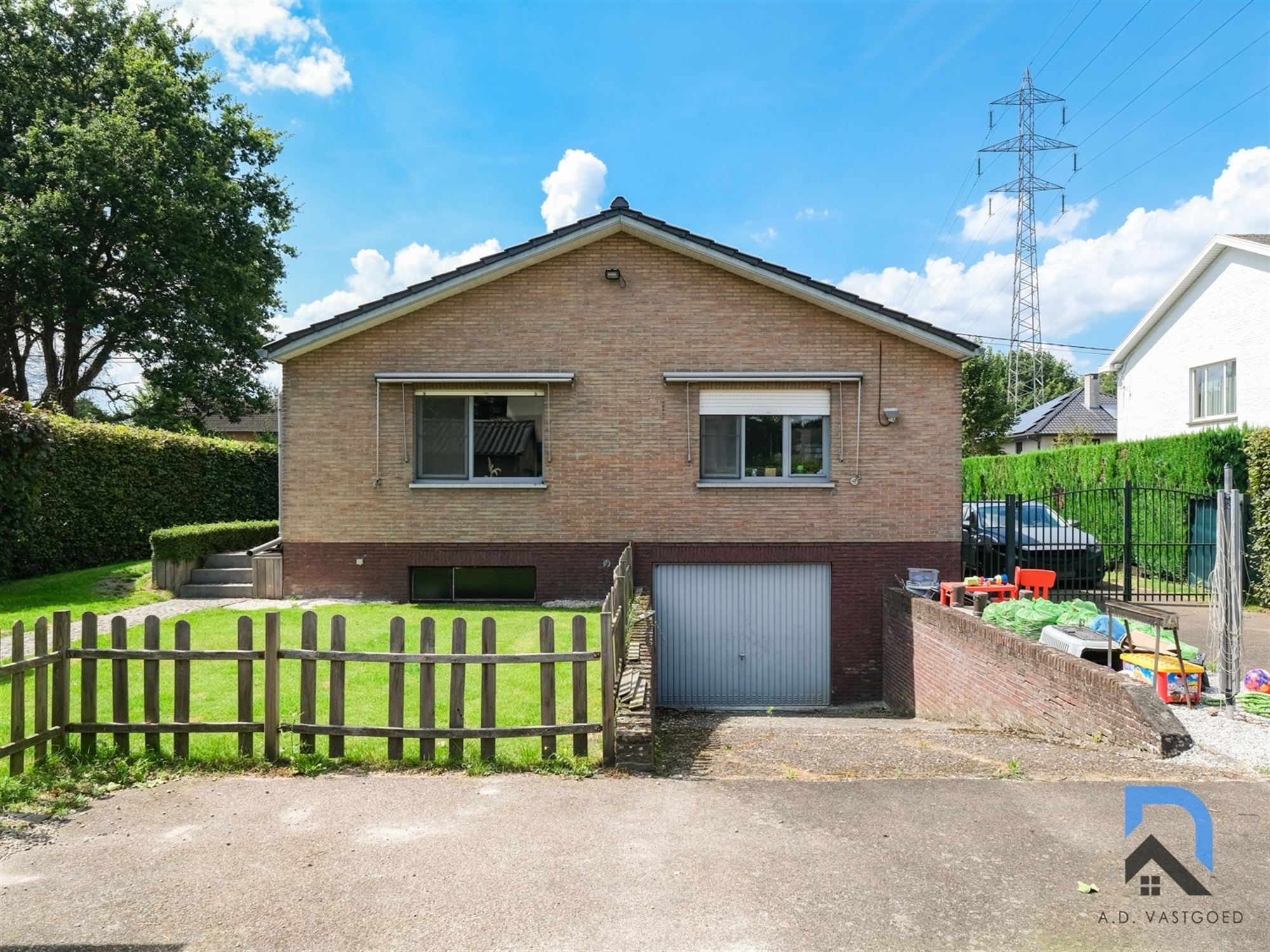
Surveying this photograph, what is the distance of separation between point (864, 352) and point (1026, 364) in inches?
2740

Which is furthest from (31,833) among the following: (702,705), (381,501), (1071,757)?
(702,705)

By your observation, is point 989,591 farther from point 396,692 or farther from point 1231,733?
point 396,692

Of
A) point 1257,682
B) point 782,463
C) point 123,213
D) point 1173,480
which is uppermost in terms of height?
point 123,213

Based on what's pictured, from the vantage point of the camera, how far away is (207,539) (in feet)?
45.5

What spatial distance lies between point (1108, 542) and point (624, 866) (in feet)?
50.7

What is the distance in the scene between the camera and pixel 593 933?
347cm

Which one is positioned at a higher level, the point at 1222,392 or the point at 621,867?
the point at 1222,392

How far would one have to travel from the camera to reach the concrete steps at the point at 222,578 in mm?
13203

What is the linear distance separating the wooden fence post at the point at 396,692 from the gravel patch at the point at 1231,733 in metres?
6.02

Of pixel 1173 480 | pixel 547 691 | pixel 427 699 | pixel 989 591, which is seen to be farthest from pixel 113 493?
pixel 1173 480

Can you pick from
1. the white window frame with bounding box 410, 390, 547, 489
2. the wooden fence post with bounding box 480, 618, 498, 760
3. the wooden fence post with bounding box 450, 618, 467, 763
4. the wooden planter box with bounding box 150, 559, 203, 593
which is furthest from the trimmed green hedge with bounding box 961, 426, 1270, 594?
the wooden planter box with bounding box 150, 559, 203, 593

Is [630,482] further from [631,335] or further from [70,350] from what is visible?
[70,350]

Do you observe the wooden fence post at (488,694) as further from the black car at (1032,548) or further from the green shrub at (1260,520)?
the green shrub at (1260,520)

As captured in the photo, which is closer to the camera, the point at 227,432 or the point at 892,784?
the point at 892,784
